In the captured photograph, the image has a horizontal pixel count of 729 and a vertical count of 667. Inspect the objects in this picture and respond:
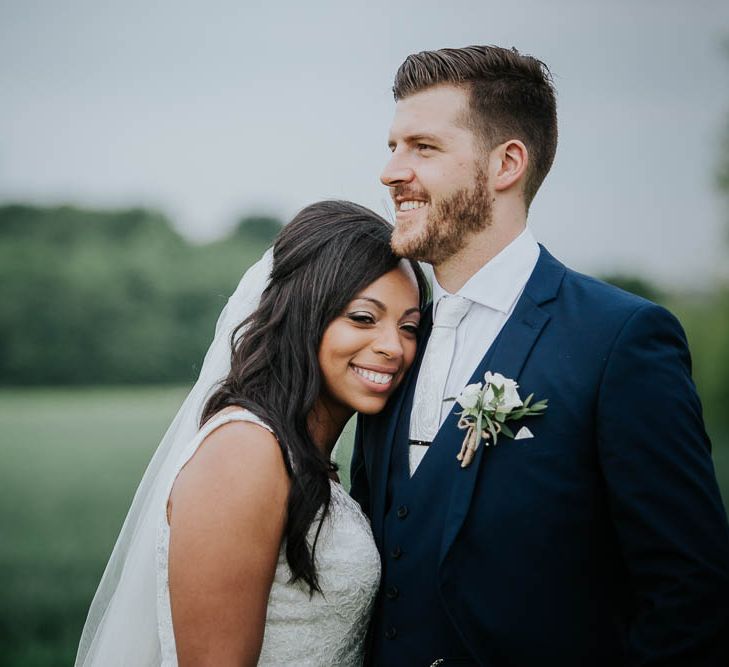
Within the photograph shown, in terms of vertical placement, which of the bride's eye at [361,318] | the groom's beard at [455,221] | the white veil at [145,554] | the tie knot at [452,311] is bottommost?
the white veil at [145,554]

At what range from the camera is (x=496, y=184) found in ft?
9.02

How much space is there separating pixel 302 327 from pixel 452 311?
1.69ft

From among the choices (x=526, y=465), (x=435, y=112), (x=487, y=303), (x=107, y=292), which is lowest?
(x=107, y=292)

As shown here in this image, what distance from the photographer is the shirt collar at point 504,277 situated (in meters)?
2.65

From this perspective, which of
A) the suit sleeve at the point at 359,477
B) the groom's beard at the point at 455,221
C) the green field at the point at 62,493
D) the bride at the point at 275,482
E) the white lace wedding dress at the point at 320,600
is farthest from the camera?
the green field at the point at 62,493

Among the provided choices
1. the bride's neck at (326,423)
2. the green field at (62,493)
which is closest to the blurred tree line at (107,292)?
the green field at (62,493)

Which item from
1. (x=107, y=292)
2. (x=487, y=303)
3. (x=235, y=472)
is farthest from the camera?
(x=107, y=292)

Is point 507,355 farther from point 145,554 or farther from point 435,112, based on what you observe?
point 145,554

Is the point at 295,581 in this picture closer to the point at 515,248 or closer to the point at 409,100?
the point at 515,248

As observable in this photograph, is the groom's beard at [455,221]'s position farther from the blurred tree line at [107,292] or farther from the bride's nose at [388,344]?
the blurred tree line at [107,292]

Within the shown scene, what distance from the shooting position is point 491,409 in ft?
7.60

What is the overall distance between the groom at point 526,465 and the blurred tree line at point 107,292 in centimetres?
1236

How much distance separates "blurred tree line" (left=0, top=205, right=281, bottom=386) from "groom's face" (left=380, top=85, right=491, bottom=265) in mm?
12276

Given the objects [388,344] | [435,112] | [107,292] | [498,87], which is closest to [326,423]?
[388,344]
